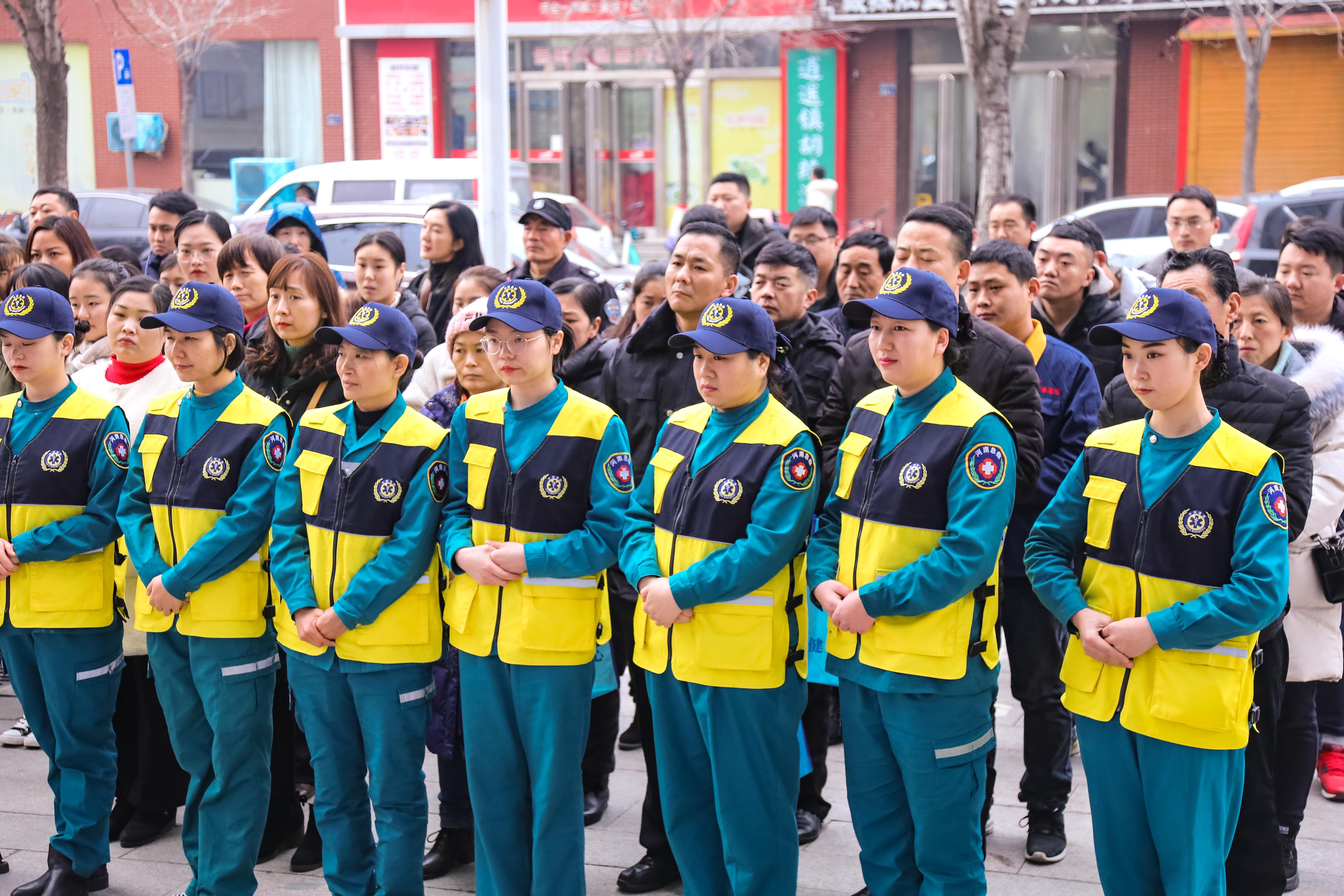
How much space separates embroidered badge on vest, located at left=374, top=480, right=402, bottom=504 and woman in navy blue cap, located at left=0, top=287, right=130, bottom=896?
1.02 meters

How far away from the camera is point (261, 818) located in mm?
3891

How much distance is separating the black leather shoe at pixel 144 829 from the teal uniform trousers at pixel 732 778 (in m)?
1.98

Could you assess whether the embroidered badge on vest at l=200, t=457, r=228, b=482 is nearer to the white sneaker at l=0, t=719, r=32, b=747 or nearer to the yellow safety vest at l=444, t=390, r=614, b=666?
the yellow safety vest at l=444, t=390, r=614, b=666

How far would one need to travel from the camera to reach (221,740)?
3775mm

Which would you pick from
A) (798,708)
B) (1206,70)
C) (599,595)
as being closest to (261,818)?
(599,595)

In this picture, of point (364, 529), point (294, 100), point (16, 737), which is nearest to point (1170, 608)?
point (364, 529)

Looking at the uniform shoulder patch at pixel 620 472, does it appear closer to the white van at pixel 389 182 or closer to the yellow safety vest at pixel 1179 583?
the yellow safety vest at pixel 1179 583

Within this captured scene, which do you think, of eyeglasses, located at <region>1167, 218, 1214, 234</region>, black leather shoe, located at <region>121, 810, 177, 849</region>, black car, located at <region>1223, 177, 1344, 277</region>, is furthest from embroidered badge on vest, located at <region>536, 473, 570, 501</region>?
black car, located at <region>1223, 177, 1344, 277</region>

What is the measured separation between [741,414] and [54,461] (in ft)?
7.09

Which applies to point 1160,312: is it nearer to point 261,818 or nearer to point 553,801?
point 553,801

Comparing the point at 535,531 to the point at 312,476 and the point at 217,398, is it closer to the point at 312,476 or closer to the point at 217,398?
the point at 312,476

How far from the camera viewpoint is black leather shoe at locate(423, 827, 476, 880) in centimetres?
423

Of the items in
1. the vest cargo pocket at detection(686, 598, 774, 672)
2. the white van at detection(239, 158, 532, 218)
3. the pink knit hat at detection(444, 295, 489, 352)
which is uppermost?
the white van at detection(239, 158, 532, 218)

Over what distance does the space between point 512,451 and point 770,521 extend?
75cm
